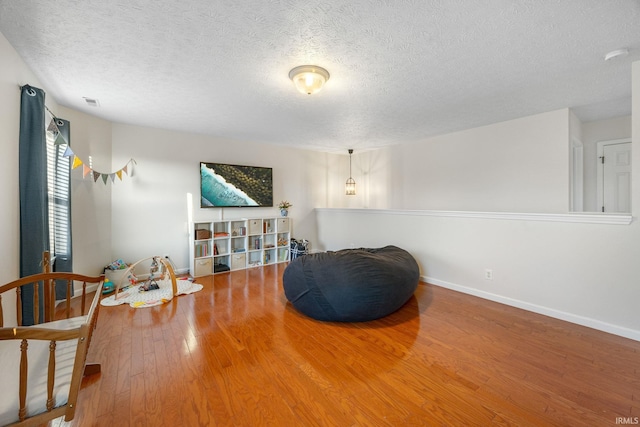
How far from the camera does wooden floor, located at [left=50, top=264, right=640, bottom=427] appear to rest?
1.52m

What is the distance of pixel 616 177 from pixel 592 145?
0.57 meters

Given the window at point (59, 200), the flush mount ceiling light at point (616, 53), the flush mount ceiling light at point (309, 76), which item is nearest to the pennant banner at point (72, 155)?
the window at point (59, 200)

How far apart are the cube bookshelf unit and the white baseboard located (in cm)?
303

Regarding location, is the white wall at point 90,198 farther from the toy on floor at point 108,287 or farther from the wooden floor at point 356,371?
the wooden floor at point 356,371

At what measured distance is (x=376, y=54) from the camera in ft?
6.87

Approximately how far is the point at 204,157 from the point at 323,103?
8.32 ft

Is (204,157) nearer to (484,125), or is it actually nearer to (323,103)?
(323,103)

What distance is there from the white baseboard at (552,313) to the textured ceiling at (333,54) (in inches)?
91.8

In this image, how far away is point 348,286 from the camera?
259 cm

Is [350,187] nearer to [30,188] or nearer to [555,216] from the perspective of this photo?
[555,216]

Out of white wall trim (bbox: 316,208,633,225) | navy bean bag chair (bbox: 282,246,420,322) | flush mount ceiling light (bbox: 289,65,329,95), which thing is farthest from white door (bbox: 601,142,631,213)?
flush mount ceiling light (bbox: 289,65,329,95)

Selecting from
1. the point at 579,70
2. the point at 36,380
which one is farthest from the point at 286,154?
the point at 36,380

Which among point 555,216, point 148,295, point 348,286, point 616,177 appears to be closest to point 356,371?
point 348,286

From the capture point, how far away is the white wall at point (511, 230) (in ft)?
8.04
